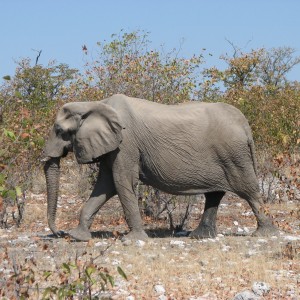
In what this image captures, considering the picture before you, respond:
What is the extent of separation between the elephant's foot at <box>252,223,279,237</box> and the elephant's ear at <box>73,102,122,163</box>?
265 centimetres

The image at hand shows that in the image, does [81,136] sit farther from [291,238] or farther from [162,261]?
[291,238]

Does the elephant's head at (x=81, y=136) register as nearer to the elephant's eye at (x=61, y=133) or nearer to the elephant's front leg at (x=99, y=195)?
the elephant's eye at (x=61, y=133)

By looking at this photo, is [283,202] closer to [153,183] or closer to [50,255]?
[153,183]

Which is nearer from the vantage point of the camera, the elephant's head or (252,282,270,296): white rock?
(252,282,270,296): white rock

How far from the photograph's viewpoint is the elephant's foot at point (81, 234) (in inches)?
477

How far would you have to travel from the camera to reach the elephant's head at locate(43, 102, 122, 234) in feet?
38.8

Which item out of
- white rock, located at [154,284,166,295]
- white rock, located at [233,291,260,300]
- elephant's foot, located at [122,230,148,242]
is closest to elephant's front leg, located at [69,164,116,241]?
elephant's foot, located at [122,230,148,242]

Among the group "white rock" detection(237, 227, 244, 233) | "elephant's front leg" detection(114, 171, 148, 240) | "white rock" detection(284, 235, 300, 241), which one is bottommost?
"white rock" detection(284, 235, 300, 241)

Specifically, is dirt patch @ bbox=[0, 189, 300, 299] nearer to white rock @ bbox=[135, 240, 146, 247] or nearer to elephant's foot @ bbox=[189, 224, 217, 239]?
white rock @ bbox=[135, 240, 146, 247]

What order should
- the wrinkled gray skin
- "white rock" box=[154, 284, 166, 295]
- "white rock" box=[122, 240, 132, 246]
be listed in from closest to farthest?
"white rock" box=[154, 284, 166, 295] → "white rock" box=[122, 240, 132, 246] → the wrinkled gray skin

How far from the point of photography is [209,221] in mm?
12727

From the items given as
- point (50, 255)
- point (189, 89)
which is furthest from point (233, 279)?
point (189, 89)

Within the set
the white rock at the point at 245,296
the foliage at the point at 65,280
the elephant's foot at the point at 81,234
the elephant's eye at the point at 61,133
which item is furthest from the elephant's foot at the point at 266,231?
the foliage at the point at 65,280

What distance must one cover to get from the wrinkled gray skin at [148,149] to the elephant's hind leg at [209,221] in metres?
0.53
